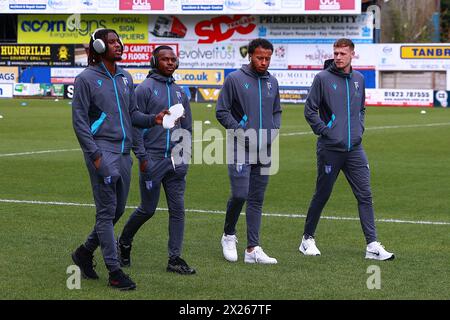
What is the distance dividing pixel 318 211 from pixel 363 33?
2226 inches

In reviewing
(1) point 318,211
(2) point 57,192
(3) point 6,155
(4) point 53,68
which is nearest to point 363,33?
(4) point 53,68

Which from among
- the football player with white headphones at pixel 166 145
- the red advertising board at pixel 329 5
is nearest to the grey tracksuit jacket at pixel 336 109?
the football player with white headphones at pixel 166 145

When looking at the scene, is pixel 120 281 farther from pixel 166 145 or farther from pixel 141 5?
pixel 141 5

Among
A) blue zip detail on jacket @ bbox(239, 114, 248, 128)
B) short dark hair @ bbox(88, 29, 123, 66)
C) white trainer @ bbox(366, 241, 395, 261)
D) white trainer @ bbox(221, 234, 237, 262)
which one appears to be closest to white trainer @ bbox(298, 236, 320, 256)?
white trainer @ bbox(366, 241, 395, 261)

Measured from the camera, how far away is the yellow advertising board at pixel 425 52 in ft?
197

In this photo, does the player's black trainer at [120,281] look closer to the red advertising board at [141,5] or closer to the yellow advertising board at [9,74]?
the yellow advertising board at [9,74]

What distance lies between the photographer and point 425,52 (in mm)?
60875

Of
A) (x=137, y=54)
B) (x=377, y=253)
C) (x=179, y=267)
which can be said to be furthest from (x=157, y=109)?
(x=137, y=54)

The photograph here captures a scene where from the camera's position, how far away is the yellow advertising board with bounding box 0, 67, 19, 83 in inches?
2655

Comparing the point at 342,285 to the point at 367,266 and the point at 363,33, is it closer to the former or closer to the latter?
the point at 367,266

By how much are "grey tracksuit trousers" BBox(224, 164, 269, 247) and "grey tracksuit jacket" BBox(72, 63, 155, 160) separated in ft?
5.05

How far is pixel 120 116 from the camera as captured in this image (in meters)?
8.60

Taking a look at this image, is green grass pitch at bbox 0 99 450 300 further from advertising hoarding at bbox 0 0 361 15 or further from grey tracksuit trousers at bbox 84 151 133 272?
advertising hoarding at bbox 0 0 361 15

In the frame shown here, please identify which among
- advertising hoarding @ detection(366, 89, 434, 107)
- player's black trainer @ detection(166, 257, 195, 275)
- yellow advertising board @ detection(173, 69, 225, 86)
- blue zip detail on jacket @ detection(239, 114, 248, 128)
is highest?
blue zip detail on jacket @ detection(239, 114, 248, 128)
